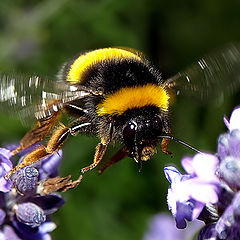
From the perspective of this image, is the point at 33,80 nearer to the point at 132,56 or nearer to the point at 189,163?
the point at 132,56

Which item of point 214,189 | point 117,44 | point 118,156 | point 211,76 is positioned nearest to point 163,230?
point 117,44

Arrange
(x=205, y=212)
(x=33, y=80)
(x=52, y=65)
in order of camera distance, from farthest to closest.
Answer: (x=52, y=65) → (x=33, y=80) → (x=205, y=212)

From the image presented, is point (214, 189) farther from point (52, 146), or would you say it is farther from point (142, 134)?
point (52, 146)

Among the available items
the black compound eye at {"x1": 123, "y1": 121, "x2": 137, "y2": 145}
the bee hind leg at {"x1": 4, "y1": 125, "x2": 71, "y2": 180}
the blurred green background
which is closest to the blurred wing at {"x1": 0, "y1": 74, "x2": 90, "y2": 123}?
the bee hind leg at {"x1": 4, "y1": 125, "x2": 71, "y2": 180}

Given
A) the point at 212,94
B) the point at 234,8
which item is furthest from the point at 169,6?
the point at 212,94

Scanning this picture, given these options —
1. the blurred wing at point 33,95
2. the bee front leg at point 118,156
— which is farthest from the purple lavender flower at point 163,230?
the blurred wing at point 33,95
